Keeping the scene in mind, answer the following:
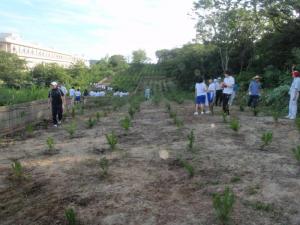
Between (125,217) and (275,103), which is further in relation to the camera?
(275,103)

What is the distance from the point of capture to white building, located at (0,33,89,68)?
91.2 metres

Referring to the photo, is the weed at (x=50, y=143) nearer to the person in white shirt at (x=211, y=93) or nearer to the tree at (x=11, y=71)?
the person in white shirt at (x=211, y=93)

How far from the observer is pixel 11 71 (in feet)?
200

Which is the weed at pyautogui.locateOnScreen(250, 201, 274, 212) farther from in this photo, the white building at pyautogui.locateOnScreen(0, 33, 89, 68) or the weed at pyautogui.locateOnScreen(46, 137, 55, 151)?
the white building at pyautogui.locateOnScreen(0, 33, 89, 68)

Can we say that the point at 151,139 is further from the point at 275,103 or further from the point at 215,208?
the point at 275,103

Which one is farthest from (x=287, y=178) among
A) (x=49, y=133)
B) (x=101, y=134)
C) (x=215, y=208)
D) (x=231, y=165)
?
(x=49, y=133)

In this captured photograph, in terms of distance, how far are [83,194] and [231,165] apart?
8.55 feet

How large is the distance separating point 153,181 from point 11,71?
59655 mm

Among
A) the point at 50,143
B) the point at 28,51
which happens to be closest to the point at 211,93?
the point at 50,143

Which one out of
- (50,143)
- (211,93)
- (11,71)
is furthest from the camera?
(11,71)

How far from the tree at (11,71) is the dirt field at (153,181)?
5368 cm

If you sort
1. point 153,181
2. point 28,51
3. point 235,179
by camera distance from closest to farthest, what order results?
1. point 235,179
2. point 153,181
3. point 28,51

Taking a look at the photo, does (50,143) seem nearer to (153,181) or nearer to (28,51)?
(153,181)

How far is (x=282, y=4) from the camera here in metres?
24.4
